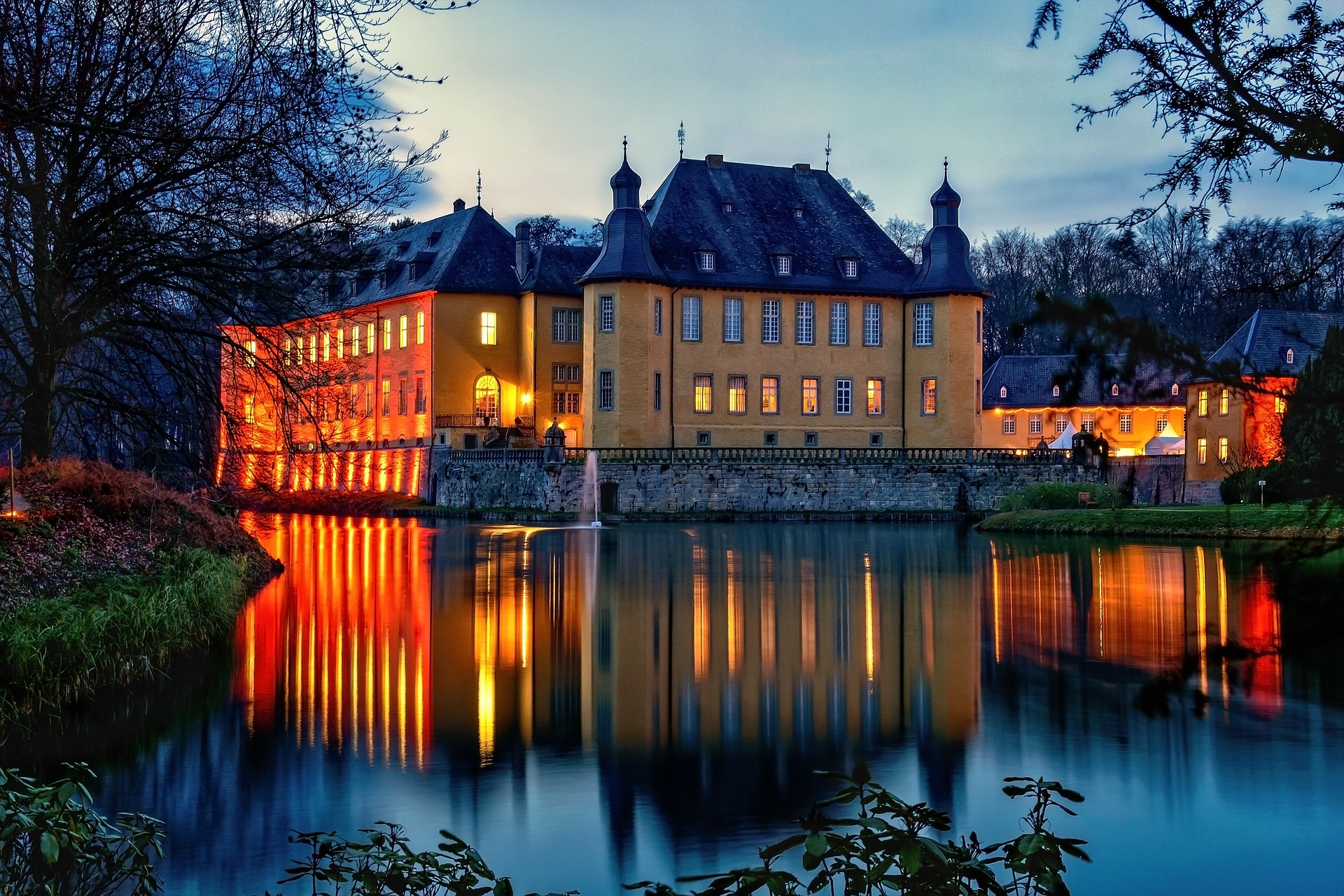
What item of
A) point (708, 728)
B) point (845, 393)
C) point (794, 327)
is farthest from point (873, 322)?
point (708, 728)

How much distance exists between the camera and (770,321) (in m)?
49.7

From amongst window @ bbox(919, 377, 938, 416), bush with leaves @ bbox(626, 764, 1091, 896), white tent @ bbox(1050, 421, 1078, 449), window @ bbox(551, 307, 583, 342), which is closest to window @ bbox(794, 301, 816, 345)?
window @ bbox(919, 377, 938, 416)

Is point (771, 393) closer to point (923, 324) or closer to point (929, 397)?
point (929, 397)

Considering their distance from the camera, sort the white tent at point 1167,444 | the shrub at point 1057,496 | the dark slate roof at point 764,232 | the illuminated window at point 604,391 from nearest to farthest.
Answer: the shrub at point 1057,496 < the illuminated window at point 604,391 < the dark slate roof at point 764,232 < the white tent at point 1167,444

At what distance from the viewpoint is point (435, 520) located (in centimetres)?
4475

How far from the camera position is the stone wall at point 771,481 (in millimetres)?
43094

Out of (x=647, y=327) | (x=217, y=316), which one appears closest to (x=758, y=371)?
(x=647, y=327)

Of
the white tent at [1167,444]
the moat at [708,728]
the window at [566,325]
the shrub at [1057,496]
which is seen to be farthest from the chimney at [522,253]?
the moat at [708,728]

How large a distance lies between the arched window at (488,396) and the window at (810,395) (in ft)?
39.9

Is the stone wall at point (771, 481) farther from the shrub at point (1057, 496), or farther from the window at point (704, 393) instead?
the window at point (704, 393)

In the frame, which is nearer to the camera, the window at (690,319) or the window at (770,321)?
the window at (690,319)

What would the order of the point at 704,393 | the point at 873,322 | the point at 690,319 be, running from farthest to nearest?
the point at 873,322, the point at 704,393, the point at 690,319

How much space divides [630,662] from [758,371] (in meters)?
36.0

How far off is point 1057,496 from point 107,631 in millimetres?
32550
